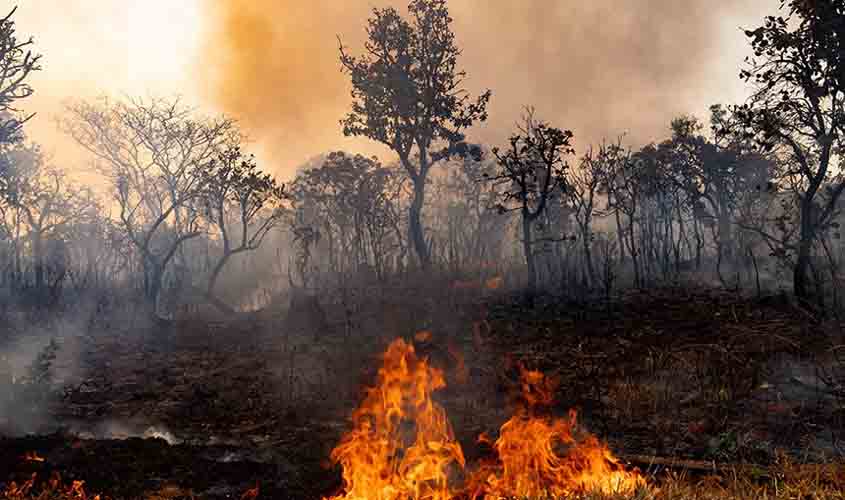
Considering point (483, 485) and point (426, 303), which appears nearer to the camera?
point (483, 485)

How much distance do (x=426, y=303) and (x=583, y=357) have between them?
26.0ft

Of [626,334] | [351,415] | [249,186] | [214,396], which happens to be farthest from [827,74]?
[249,186]

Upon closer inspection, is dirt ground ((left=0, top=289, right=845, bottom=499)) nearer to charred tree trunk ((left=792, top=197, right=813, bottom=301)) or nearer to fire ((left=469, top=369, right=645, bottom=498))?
charred tree trunk ((left=792, top=197, right=813, bottom=301))

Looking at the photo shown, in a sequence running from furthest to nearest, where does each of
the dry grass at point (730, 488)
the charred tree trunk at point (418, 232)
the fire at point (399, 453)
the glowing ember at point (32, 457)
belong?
the charred tree trunk at point (418, 232), the glowing ember at point (32, 457), the fire at point (399, 453), the dry grass at point (730, 488)

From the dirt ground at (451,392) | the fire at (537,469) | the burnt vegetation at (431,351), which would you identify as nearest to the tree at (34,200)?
the burnt vegetation at (431,351)

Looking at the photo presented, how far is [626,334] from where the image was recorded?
626 inches

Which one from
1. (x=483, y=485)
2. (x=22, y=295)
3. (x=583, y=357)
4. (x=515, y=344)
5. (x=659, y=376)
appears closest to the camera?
(x=483, y=485)

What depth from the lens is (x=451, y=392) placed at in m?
12.1

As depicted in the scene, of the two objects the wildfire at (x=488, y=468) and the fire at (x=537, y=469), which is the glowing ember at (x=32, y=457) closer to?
the wildfire at (x=488, y=468)

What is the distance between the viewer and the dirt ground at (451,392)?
→ 7.89 meters

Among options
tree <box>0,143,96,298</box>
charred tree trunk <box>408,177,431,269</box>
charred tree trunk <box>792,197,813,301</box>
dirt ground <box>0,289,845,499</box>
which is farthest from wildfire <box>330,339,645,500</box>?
tree <box>0,143,96,298</box>

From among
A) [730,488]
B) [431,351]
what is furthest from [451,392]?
[730,488]

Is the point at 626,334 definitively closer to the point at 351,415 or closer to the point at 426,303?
the point at 426,303

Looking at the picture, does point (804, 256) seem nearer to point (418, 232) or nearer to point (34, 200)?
point (418, 232)
